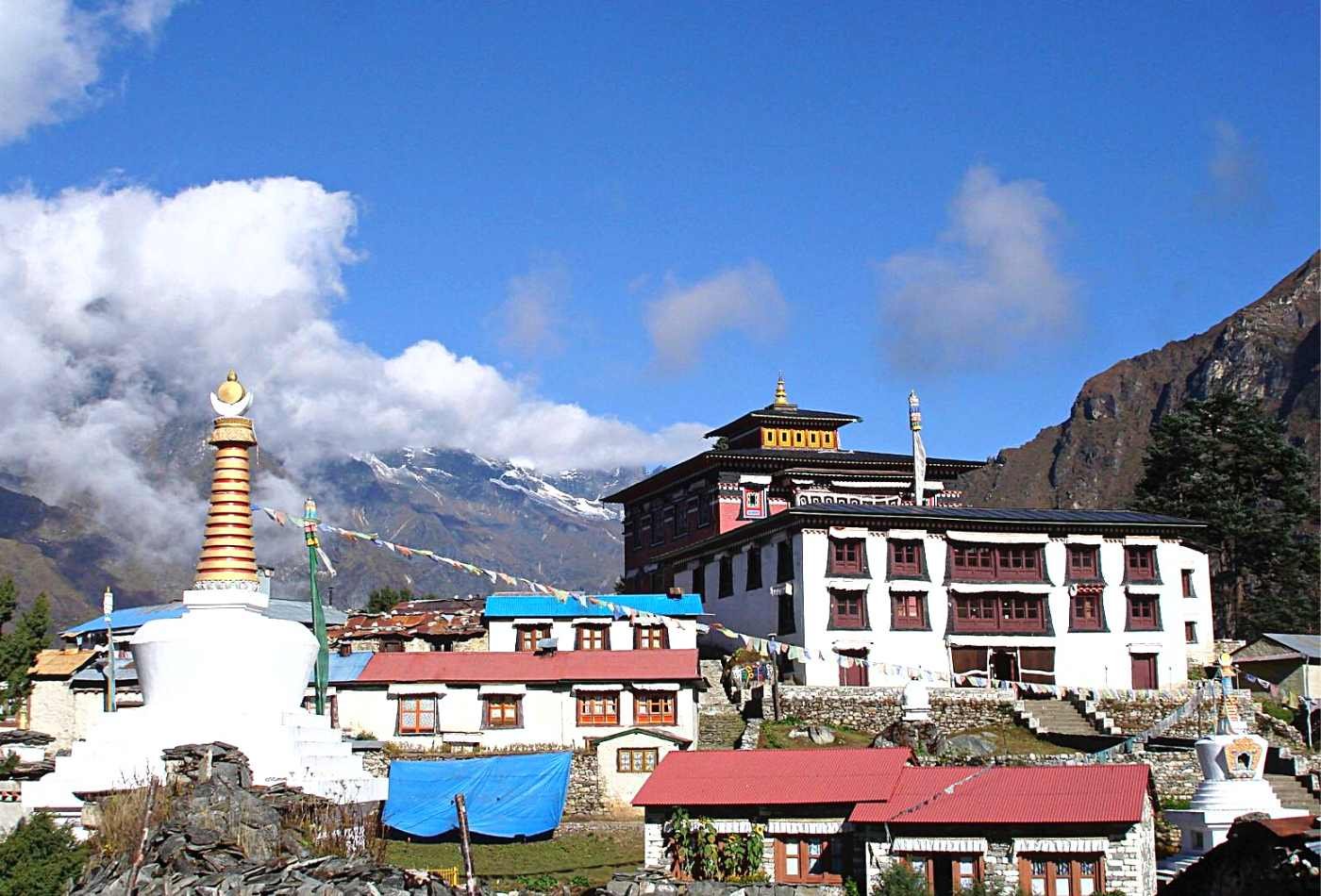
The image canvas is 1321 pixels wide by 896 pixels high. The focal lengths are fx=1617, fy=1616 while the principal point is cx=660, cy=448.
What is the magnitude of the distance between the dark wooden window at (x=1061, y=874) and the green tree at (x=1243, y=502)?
46.6 metres

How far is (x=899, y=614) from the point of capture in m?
A: 56.2

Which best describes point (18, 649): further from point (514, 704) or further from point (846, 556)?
point (846, 556)

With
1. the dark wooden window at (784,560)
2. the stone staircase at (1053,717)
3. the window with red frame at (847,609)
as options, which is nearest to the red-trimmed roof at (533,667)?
the window with red frame at (847,609)

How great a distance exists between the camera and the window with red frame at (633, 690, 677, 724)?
4681 centimetres

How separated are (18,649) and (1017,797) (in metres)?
28.6

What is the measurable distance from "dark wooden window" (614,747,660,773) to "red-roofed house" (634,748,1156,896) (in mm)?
7994

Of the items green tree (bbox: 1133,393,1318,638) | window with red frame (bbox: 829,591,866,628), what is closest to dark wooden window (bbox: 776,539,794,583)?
window with red frame (bbox: 829,591,866,628)

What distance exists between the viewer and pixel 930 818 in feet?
105

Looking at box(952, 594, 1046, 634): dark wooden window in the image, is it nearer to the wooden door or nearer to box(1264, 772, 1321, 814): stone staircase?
the wooden door

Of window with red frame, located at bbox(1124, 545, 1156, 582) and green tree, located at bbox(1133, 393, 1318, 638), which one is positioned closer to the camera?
window with red frame, located at bbox(1124, 545, 1156, 582)

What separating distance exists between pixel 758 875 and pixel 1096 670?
27119mm

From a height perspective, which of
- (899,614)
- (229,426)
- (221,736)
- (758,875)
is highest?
(229,426)

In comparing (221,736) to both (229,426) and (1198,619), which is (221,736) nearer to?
(229,426)

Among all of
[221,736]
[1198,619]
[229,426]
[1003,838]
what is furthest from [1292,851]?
[1198,619]
